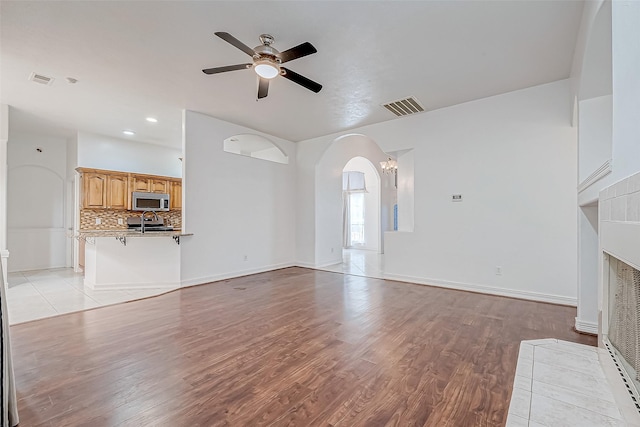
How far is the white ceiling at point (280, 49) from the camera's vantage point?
96.6 inches

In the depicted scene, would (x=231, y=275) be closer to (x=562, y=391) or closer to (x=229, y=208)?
(x=229, y=208)

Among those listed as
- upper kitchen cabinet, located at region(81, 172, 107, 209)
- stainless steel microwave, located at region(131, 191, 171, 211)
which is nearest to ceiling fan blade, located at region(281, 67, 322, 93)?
stainless steel microwave, located at region(131, 191, 171, 211)

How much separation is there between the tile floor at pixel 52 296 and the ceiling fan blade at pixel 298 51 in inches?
153

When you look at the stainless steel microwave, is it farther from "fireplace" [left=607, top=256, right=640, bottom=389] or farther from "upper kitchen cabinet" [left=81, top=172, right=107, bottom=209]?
"fireplace" [left=607, top=256, right=640, bottom=389]

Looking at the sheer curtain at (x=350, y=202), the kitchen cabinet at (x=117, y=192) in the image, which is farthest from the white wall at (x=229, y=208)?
the sheer curtain at (x=350, y=202)

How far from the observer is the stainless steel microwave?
6441 millimetres

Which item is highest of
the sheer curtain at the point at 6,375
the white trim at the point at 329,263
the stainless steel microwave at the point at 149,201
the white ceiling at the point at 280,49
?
the white ceiling at the point at 280,49

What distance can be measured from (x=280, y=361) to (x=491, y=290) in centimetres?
354

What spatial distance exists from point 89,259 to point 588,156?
7088mm

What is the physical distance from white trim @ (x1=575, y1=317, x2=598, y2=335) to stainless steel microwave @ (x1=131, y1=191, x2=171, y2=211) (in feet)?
Result: 25.1

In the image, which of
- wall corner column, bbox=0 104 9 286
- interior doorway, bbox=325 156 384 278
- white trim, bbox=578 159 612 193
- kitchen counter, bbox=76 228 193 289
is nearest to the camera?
white trim, bbox=578 159 612 193

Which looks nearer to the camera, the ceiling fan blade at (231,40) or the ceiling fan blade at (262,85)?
the ceiling fan blade at (231,40)

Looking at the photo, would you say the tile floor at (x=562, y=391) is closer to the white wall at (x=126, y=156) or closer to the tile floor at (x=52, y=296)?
the tile floor at (x=52, y=296)

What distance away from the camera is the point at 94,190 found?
5.99 meters
